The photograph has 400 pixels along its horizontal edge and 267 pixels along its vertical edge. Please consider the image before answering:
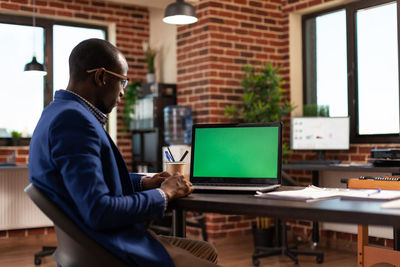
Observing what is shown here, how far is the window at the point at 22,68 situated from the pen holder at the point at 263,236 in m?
2.67

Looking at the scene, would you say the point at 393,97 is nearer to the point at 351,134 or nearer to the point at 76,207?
the point at 351,134

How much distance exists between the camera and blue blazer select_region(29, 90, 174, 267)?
1.43 meters

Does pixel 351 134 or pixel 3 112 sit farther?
pixel 3 112

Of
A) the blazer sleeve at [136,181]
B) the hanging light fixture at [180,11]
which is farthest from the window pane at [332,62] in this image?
the blazer sleeve at [136,181]

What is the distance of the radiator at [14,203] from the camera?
5.15 meters

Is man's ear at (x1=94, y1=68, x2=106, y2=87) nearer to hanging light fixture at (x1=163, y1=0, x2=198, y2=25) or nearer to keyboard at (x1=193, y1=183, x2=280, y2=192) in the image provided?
keyboard at (x1=193, y1=183, x2=280, y2=192)

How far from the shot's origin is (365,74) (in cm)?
500

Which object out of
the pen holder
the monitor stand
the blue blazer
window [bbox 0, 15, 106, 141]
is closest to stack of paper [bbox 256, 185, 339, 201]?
the blue blazer

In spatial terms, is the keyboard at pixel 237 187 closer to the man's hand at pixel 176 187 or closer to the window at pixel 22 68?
the man's hand at pixel 176 187

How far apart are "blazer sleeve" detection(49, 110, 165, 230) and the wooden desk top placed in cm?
24

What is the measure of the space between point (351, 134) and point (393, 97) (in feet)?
1.81

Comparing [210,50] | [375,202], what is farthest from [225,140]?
[210,50]

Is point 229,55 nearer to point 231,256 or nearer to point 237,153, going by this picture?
point 231,256

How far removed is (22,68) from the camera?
572cm
